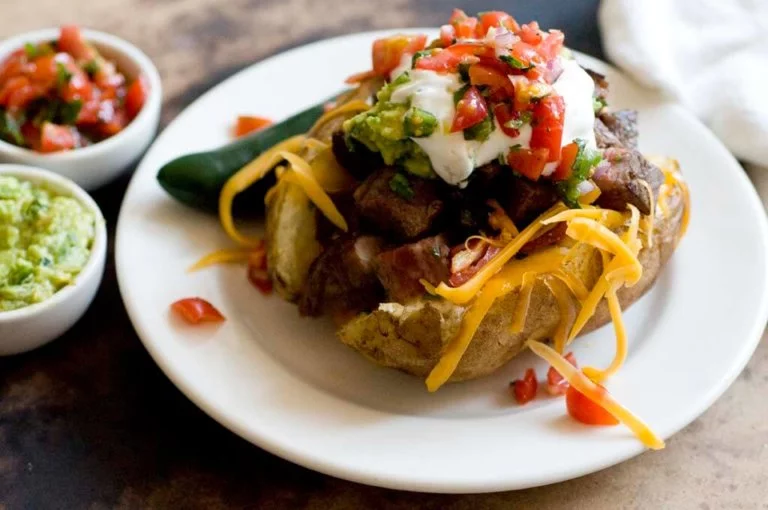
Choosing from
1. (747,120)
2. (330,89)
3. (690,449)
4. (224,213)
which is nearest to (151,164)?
(224,213)

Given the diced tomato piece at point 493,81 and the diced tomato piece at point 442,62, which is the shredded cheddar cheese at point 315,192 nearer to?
the diced tomato piece at point 442,62

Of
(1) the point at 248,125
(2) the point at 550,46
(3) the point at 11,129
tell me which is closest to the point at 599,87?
(2) the point at 550,46

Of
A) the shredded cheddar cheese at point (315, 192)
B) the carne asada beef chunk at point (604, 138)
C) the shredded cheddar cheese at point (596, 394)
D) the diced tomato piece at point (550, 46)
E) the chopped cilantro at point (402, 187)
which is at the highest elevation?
the diced tomato piece at point (550, 46)

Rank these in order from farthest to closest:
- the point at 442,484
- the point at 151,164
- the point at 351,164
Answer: the point at 151,164 → the point at 351,164 → the point at 442,484

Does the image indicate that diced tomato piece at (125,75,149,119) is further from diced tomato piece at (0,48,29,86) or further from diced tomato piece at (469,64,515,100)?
diced tomato piece at (469,64,515,100)

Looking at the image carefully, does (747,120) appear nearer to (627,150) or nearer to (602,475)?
(627,150)

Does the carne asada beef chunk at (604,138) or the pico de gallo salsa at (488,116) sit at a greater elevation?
the pico de gallo salsa at (488,116)

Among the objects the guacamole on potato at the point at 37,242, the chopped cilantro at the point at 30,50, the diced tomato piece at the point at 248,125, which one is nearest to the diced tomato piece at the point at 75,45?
the chopped cilantro at the point at 30,50
